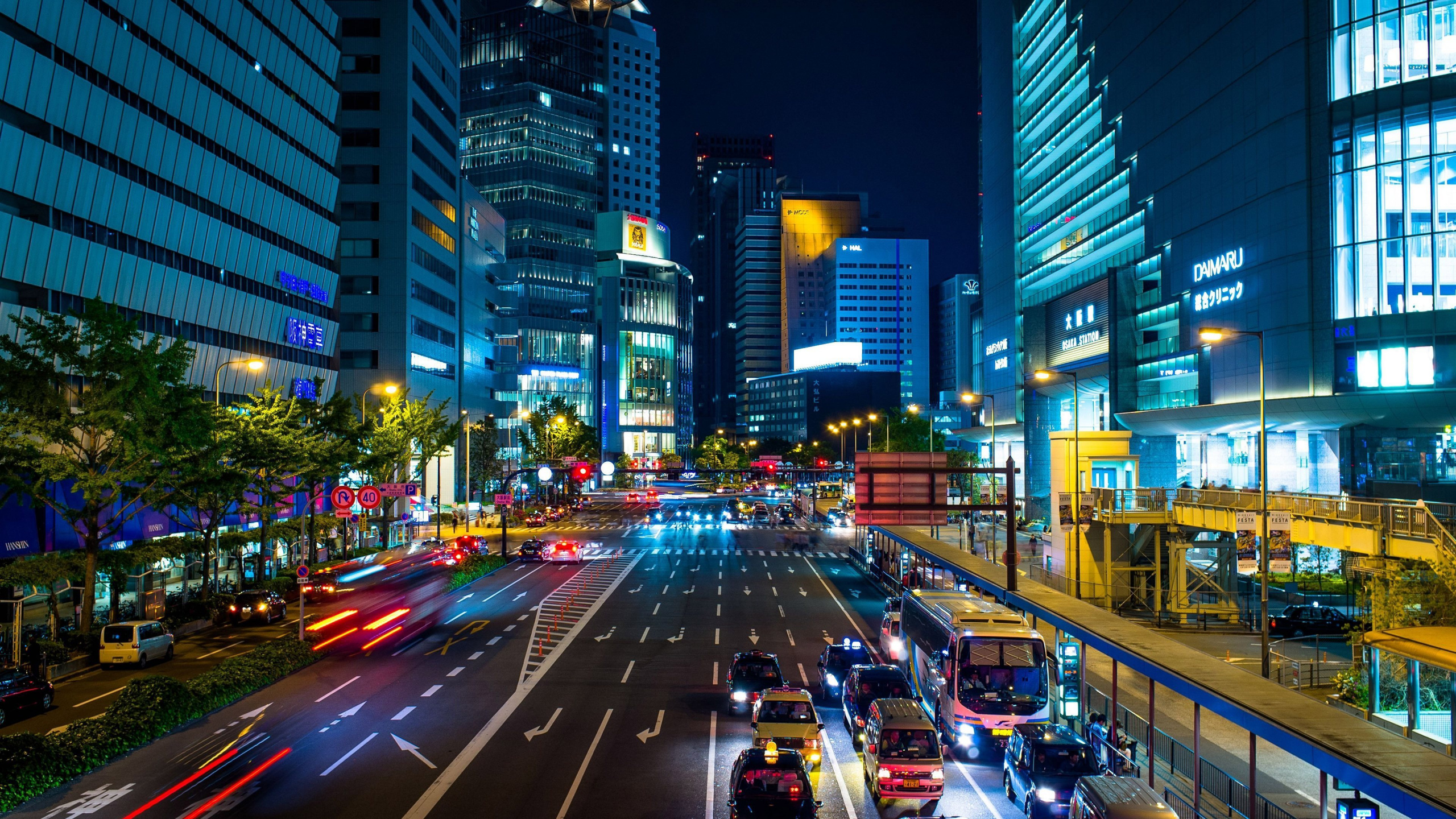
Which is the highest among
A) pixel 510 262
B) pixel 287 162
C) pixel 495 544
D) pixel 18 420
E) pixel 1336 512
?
pixel 510 262

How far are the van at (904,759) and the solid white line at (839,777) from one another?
0.58 m

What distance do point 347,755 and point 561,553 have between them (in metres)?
51.1

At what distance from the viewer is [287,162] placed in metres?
74.4

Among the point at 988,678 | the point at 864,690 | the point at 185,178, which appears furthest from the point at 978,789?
the point at 185,178

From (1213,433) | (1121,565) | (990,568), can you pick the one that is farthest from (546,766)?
(1213,433)

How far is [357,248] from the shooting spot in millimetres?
97375

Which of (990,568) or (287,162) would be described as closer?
(990,568)

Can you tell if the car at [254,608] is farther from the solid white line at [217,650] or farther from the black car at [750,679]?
the black car at [750,679]

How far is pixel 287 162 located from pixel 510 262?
378ft

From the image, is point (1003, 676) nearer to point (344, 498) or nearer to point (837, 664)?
point (837, 664)

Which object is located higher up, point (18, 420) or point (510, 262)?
point (510, 262)

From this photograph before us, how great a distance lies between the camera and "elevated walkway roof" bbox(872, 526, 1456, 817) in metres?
14.2

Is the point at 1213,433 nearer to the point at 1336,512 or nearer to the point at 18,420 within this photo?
the point at 1336,512

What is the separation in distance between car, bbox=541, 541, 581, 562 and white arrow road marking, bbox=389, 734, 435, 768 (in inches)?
1883
